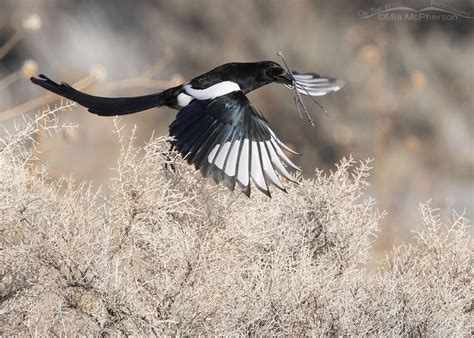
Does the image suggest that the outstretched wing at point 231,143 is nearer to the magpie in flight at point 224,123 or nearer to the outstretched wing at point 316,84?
the magpie in flight at point 224,123

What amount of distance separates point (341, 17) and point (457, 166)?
157 centimetres

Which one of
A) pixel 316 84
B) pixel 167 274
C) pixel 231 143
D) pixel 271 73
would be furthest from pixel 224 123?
pixel 316 84

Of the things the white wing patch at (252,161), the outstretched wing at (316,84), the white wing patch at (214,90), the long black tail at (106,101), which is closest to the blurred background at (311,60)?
the outstretched wing at (316,84)

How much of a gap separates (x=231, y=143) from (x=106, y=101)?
1.70 ft

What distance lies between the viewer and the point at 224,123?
8.13ft

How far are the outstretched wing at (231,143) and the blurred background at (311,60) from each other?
12.1 ft

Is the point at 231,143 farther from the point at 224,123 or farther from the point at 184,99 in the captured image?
the point at 184,99

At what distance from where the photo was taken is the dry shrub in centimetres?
211

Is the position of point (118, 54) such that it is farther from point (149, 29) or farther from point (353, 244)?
point (353, 244)

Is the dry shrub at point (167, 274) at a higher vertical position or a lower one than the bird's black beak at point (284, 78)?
lower

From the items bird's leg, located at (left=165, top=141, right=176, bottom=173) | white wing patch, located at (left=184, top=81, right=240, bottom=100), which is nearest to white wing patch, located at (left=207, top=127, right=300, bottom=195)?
bird's leg, located at (left=165, top=141, right=176, bottom=173)

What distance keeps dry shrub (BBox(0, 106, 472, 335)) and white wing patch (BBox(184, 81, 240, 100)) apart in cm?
20

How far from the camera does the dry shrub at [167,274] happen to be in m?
2.11

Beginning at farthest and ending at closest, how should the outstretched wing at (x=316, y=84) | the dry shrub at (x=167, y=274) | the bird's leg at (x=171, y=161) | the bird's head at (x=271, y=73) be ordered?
1. the outstretched wing at (x=316, y=84)
2. the bird's head at (x=271, y=73)
3. the bird's leg at (x=171, y=161)
4. the dry shrub at (x=167, y=274)
